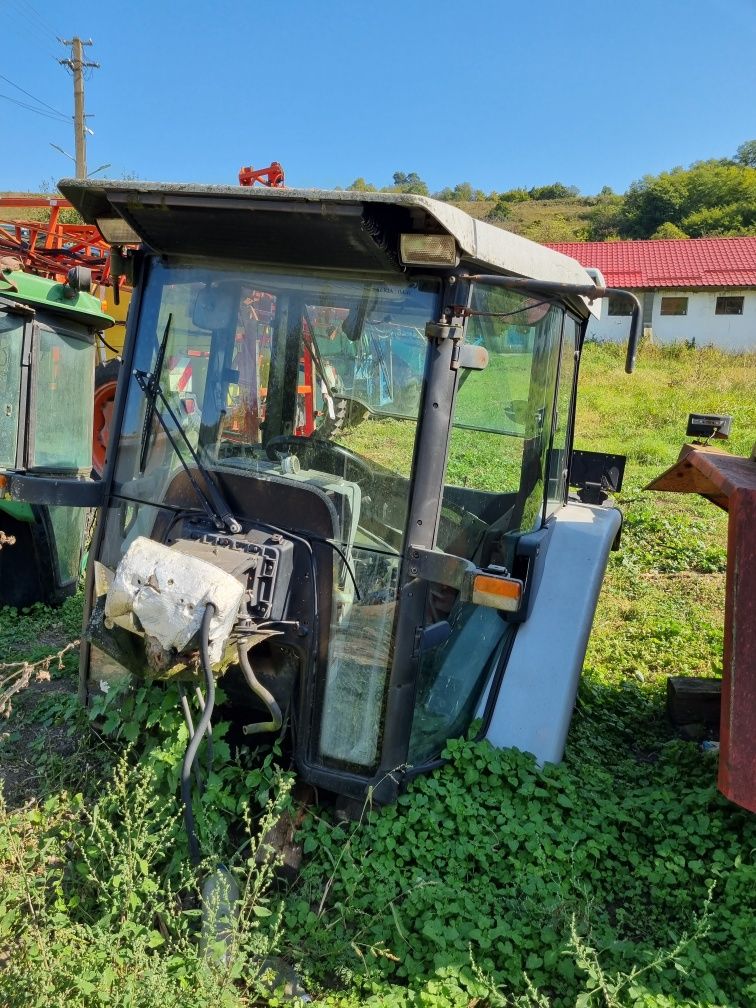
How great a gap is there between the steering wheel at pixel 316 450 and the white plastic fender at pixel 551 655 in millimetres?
1058

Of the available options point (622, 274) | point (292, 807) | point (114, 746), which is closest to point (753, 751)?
point (292, 807)

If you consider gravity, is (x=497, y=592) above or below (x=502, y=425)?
below

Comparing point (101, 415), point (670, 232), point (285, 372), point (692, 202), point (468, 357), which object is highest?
point (692, 202)

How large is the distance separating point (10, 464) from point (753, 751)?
4.54 m

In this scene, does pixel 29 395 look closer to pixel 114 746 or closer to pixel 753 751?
pixel 114 746

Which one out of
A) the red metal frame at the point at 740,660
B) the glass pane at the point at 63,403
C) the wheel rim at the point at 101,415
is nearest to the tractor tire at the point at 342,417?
the red metal frame at the point at 740,660

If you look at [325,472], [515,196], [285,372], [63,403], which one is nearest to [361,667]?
[325,472]

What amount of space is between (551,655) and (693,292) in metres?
26.8

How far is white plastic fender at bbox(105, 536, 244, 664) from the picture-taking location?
2.27 metres

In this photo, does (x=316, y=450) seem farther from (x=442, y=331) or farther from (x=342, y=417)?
(x=442, y=331)

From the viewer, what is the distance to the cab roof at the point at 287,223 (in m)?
2.32

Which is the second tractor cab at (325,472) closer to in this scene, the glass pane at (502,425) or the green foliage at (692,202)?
the glass pane at (502,425)

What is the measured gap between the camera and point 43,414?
5.34 meters

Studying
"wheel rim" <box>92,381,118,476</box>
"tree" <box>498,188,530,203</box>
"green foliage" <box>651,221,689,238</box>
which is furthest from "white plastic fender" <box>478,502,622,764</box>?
"tree" <box>498,188,530,203</box>
